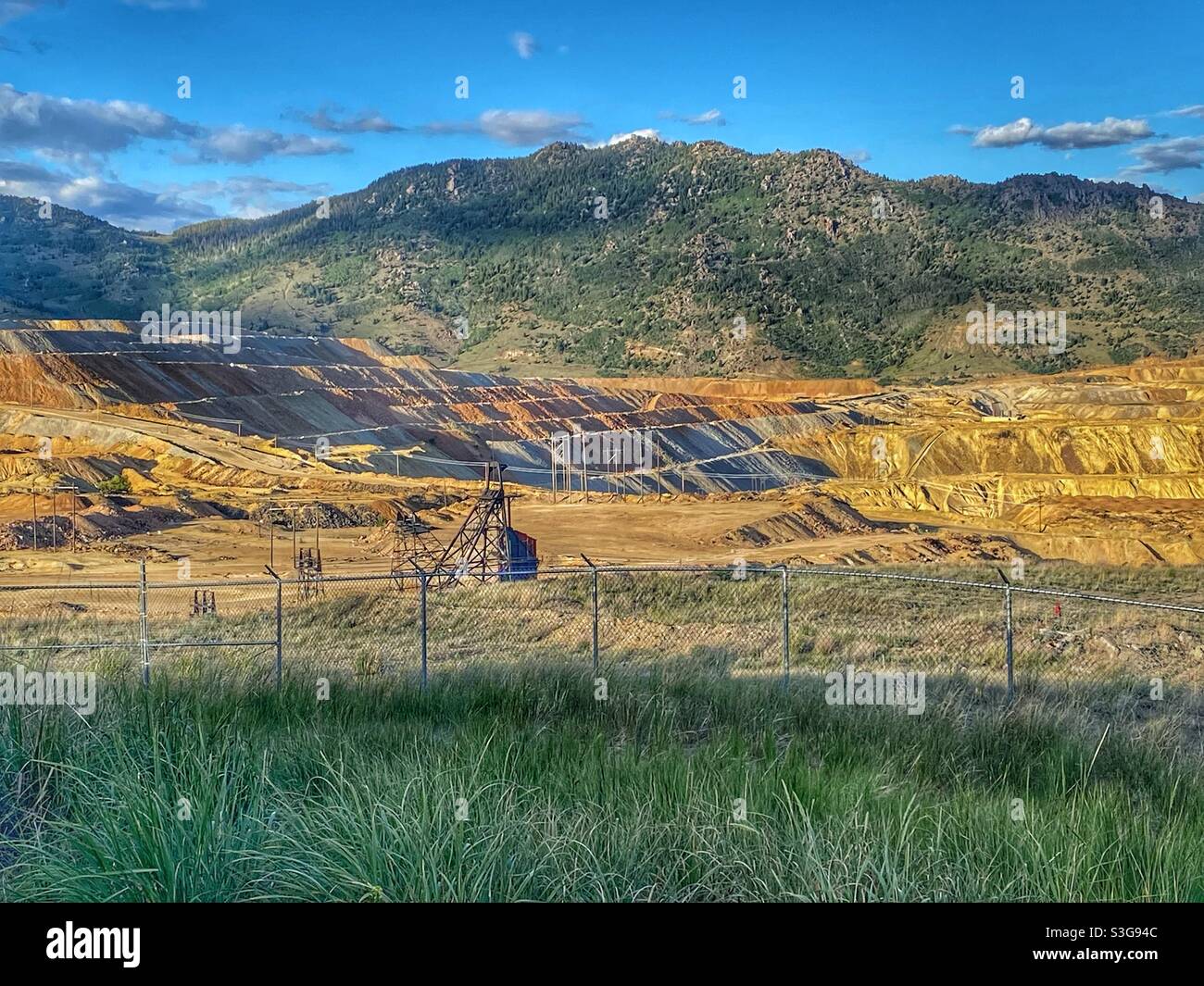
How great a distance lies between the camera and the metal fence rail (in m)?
12.1

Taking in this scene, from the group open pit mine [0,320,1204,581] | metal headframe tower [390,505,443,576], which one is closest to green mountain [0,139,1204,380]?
open pit mine [0,320,1204,581]

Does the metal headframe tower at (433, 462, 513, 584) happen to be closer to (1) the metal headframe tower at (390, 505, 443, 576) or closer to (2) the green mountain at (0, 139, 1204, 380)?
(1) the metal headframe tower at (390, 505, 443, 576)

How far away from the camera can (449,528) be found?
41844mm

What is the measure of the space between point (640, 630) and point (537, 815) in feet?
52.8

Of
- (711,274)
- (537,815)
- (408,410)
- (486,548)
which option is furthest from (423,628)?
(711,274)

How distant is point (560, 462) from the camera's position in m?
73.8

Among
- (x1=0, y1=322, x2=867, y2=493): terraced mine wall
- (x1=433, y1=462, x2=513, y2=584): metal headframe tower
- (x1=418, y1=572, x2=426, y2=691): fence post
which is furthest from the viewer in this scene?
(x1=0, y1=322, x2=867, y2=493): terraced mine wall

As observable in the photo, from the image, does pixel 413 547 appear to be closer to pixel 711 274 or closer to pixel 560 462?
pixel 560 462

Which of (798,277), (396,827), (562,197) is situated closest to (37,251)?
(562,197)

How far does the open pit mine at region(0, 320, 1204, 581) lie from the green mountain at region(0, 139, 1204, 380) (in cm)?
2041

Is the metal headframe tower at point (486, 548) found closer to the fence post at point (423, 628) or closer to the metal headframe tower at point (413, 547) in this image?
the metal headframe tower at point (413, 547)

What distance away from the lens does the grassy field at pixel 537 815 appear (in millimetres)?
4328

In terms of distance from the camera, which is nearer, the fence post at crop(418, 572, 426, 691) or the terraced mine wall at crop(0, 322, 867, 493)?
the fence post at crop(418, 572, 426, 691)
